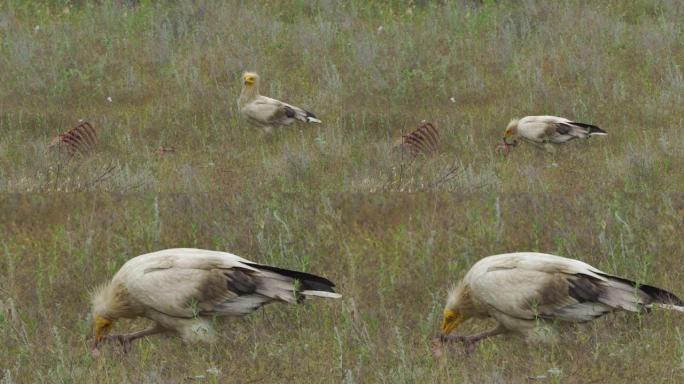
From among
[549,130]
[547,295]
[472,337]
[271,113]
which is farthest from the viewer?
[271,113]

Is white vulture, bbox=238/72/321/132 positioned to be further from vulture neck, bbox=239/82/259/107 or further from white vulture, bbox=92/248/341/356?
white vulture, bbox=92/248/341/356

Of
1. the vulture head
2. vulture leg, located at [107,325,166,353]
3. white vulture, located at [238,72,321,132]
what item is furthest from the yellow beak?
white vulture, located at [238,72,321,132]

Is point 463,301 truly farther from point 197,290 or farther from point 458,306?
point 197,290

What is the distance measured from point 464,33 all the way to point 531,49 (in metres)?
1.14

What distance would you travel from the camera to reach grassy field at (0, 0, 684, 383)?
5199 mm

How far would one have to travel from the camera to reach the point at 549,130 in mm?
9266

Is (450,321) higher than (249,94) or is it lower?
lower

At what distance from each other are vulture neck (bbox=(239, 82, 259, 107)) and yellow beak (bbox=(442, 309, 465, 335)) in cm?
532

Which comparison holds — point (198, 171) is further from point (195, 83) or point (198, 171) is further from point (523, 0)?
point (523, 0)

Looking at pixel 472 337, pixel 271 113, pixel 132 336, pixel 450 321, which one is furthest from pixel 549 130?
pixel 132 336

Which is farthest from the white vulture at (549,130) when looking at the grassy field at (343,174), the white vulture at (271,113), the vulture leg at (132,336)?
the vulture leg at (132,336)

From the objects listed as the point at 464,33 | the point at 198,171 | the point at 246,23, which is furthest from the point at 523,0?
the point at 198,171

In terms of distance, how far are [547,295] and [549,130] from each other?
14.3ft

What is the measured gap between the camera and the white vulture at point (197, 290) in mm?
5277
